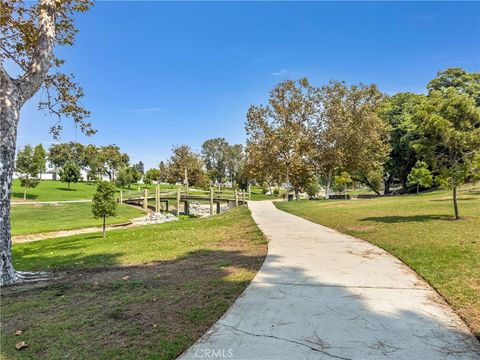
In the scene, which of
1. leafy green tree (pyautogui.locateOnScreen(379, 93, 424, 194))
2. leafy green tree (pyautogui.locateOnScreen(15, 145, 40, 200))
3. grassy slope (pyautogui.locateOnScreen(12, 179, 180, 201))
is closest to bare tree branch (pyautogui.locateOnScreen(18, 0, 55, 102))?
leafy green tree (pyautogui.locateOnScreen(379, 93, 424, 194))

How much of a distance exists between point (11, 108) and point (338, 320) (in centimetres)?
710

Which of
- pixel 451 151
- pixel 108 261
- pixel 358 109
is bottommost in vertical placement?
pixel 108 261

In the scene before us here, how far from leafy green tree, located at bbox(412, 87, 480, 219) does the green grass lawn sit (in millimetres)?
17877

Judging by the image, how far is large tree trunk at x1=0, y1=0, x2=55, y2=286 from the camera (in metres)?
6.39

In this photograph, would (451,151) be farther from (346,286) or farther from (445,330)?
(445,330)

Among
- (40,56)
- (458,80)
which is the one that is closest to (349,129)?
(458,80)

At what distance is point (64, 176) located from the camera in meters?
57.3

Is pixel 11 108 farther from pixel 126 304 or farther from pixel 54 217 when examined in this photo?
pixel 54 217

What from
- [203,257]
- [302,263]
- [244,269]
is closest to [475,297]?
[302,263]

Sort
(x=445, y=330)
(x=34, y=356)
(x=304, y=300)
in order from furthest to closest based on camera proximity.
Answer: (x=304, y=300) → (x=445, y=330) → (x=34, y=356)

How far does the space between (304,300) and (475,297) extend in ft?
7.02

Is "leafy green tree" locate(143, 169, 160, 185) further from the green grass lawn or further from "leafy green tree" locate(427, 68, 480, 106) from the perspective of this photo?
"leafy green tree" locate(427, 68, 480, 106)

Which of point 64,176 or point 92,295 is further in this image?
point 64,176

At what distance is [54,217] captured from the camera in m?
27.1
